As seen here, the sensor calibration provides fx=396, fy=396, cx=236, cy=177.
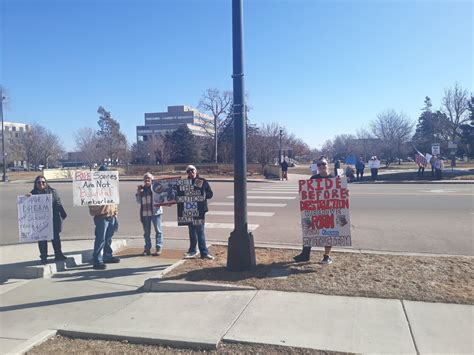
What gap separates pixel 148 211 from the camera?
7980 mm

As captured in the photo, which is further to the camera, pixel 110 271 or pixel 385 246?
pixel 385 246

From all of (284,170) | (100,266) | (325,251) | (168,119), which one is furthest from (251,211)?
(168,119)

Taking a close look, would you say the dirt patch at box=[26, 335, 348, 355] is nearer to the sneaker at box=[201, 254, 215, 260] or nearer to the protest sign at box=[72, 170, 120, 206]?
the sneaker at box=[201, 254, 215, 260]

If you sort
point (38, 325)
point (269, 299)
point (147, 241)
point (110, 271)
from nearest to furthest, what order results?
point (38, 325), point (269, 299), point (110, 271), point (147, 241)

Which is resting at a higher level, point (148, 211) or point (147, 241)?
point (148, 211)

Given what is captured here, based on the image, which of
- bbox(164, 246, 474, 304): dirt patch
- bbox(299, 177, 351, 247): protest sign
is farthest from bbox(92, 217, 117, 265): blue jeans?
bbox(299, 177, 351, 247): protest sign

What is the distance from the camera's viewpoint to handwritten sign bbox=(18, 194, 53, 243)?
7.10m

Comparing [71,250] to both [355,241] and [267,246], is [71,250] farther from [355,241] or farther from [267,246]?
[355,241]

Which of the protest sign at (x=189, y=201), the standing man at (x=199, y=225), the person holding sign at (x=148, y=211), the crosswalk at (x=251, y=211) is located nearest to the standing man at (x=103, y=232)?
the person holding sign at (x=148, y=211)

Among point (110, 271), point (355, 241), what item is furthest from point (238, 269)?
point (355, 241)

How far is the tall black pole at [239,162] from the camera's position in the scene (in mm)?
6254

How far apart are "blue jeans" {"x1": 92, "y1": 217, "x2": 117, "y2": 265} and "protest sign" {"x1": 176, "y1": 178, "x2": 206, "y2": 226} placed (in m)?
1.27

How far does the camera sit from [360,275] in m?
5.91

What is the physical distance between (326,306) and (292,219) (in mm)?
7304
